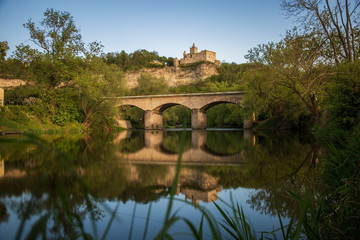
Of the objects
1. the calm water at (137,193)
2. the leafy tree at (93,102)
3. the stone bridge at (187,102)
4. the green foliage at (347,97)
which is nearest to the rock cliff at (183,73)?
the stone bridge at (187,102)

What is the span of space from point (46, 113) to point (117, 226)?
60.0 feet

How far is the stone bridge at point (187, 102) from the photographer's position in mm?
30686

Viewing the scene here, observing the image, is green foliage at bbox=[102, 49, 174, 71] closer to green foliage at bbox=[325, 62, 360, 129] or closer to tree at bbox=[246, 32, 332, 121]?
tree at bbox=[246, 32, 332, 121]

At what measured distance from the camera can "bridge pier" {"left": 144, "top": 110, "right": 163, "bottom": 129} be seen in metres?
34.6

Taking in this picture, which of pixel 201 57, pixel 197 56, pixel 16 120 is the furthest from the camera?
pixel 197 56

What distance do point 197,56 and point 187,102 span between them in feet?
199

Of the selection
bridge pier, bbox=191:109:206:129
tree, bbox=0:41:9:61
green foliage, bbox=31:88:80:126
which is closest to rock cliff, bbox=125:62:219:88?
bridge pier, bbox=191:109:206:129

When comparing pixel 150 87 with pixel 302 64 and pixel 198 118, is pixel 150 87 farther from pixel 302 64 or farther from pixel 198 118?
pixel 302 64

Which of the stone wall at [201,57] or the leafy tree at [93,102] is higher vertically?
the stone wall at [201,57]

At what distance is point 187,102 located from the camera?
108 ft

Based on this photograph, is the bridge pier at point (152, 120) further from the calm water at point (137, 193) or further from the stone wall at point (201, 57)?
the stone wall at point (201, 57)

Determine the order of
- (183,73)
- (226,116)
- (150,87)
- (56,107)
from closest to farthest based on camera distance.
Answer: (56,107)
(150,87)
(226,116)
(183,73)

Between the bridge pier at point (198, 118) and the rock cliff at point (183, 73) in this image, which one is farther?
the rock cliff at point (183, 73)

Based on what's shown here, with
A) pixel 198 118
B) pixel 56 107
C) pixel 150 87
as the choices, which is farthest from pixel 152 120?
pixel 56 107
